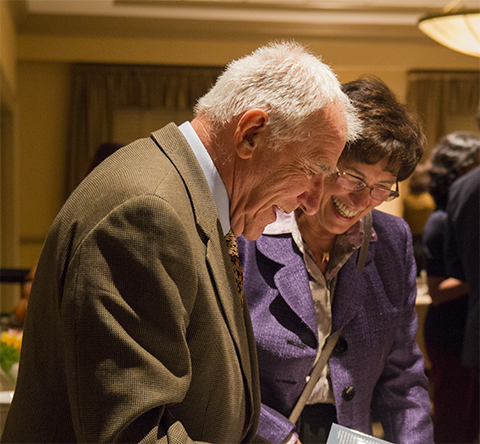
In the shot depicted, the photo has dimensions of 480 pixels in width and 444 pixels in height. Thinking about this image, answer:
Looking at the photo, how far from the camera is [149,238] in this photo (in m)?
0.74

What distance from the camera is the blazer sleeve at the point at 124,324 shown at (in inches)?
28.6

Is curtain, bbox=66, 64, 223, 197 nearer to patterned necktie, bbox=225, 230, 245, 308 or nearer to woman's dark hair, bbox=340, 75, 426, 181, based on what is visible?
woman's dark hair, bbox=340, 75, 426, 181

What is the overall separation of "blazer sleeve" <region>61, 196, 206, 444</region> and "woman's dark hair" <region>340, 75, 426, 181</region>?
28.1 inches

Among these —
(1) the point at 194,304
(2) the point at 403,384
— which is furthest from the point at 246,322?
(2) the point at 403,384

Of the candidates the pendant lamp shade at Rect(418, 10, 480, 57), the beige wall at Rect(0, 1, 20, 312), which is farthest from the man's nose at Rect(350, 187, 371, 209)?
the beige wall at Rect(0, 1, 20, 312)

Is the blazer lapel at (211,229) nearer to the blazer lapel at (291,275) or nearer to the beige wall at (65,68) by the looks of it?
the blazer lapel at (291,275)

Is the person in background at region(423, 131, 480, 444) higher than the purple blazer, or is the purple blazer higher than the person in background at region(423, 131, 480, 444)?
the purple blazer

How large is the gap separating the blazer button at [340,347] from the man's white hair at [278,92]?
62 cm

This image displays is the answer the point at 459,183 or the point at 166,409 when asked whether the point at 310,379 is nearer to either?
the point at 166,409

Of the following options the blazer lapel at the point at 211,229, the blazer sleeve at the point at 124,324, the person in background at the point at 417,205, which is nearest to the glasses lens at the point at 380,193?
the blazer lapel at the point at 211,229

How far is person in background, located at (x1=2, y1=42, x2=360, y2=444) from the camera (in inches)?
28.9

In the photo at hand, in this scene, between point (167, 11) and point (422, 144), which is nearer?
point (422, 144)

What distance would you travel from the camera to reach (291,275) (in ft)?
4.31

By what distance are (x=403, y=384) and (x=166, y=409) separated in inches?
32.2
